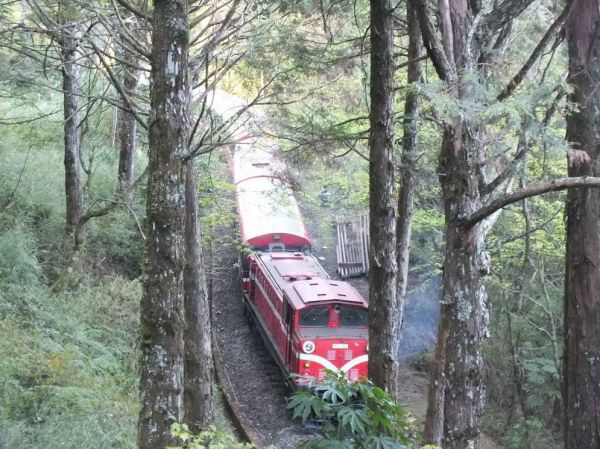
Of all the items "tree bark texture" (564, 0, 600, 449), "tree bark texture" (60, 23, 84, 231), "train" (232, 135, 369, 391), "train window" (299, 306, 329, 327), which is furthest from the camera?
"train window" (299, 306, 329, 327)

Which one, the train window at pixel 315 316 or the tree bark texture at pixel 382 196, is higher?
the tree bark texture at pixel 382 196

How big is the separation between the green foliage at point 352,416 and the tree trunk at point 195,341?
433 cm

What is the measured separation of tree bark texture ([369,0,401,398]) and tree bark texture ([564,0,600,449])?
2319 mm

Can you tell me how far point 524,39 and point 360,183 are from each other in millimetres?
6342

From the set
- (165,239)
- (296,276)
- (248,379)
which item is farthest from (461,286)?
(248,379)

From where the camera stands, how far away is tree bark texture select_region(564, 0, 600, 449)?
6527mm

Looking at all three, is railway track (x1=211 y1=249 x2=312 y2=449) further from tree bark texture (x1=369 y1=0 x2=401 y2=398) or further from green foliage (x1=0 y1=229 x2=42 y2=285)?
green foliage (x1=0 y1=229 x2=42 y2=285)

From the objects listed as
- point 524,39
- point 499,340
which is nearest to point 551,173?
point 524,39

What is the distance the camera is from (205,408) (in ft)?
27.9

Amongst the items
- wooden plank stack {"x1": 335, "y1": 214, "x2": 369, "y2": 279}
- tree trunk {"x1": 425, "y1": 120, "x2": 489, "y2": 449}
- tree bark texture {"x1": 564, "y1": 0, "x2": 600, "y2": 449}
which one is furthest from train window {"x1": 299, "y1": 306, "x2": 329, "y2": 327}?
wooden plank stack {"x1": 335, "y1": 214, "x2": 369, "y2": 279}

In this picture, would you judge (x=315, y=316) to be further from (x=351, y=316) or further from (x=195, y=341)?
(x=195, y=341)

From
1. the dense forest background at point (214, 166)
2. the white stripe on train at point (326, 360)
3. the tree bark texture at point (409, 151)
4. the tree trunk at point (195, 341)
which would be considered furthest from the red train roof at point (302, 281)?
the tree trunk at point (195, 341)

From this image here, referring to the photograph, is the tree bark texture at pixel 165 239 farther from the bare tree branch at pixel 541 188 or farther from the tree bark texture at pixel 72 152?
the tree bark texture at pixel 72 152

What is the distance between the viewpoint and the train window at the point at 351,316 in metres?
13.8
